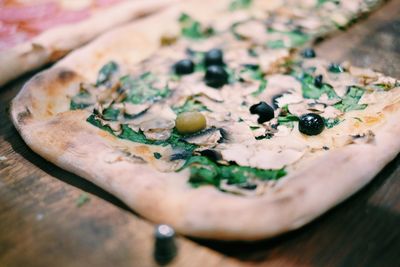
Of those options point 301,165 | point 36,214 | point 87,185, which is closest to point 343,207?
point 301,165

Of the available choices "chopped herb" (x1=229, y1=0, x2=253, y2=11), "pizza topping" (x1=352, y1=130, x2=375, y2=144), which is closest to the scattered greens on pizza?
"pizza topping" (x1=352, y1=130, x2=375, y2=144)

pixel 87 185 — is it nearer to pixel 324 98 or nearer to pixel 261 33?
pixel 324 98

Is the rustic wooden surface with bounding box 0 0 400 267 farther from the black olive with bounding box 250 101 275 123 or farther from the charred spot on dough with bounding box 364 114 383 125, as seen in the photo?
the black olive with bounding box 250 101 275 123

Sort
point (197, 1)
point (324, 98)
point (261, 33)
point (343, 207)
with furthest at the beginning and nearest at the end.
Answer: point (197, 1) → point (261, 33) → point (324, 98) → point (343, 207)

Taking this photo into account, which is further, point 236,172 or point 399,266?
point 236,172

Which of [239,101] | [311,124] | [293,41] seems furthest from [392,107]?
[293,41]

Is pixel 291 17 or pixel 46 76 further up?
pixel 46 76

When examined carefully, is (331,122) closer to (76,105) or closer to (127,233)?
(127,233)
